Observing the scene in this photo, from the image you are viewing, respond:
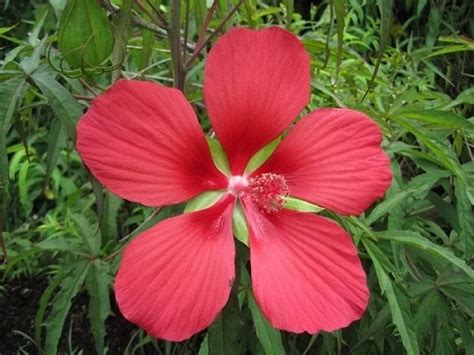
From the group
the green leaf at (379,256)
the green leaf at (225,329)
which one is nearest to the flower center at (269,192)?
the green leaf at (225,329)

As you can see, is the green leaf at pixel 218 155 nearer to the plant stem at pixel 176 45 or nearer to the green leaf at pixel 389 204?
the plant stem at pixel 176 45

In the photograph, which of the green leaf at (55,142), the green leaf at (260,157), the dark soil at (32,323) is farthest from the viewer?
the dark soil at (32,323)

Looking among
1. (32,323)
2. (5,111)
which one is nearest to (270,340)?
(5,111)

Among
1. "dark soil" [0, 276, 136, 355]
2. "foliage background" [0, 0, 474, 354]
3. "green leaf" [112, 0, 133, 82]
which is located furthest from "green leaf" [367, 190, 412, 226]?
"dark soil" [0, 276, 136, 355]

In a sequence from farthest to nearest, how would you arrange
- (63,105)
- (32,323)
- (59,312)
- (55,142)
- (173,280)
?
1. (32,323)
2. (59,312)
3. (55,142)
4. (63,105)
5. (173,280)

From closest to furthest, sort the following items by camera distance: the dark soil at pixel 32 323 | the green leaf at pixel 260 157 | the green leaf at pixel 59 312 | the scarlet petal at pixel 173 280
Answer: the scarlet petal at pixel 173 280 → the green leaf at pixel 260 157 → the green leaf at pixel 59 312 → the dark soil at pixel 32 323

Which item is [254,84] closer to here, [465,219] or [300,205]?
[300,205]
